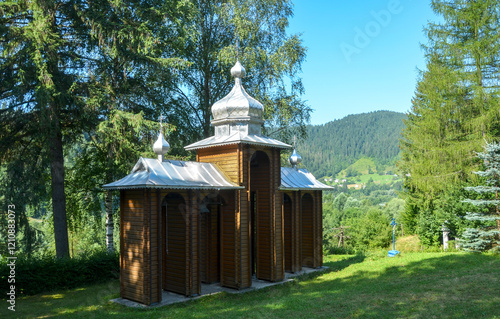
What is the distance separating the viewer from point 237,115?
44.7 feet

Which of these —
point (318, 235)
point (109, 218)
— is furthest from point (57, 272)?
point (318, 235)

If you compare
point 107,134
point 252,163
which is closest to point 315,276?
point 252,163

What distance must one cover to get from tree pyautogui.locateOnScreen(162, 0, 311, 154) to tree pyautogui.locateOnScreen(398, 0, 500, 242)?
6.67 m

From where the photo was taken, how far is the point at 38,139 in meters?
14.2

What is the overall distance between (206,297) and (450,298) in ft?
20.7

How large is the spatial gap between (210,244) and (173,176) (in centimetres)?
322

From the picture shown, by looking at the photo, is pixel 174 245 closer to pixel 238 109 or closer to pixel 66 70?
pixel 238 109

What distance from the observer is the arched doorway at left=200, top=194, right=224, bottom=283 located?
1331 cm

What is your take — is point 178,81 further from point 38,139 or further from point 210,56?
point 38,139

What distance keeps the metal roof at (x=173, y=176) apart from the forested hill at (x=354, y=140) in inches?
5701

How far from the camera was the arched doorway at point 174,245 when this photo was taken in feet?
38.5

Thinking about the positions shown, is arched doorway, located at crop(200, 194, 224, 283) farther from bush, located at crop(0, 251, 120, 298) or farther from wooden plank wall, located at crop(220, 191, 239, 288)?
bush, located at crop(0, 251, 120, 298)

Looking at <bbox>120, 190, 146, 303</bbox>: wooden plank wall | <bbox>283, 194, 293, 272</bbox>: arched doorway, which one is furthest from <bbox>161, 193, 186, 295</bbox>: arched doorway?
<bbox>283, 194, 293, 272</bbox>: arched doorway

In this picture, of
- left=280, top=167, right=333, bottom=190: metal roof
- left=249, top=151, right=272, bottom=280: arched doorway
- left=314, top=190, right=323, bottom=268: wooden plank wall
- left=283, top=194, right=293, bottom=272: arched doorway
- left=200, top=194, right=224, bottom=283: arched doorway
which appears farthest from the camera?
left=314, top=190, right=323, bottom=268: wooden plank wall
